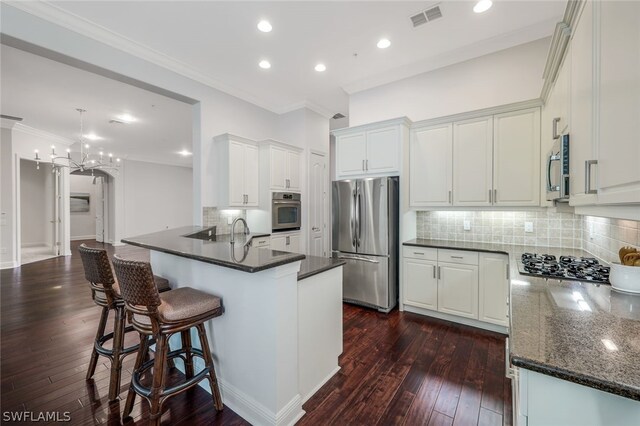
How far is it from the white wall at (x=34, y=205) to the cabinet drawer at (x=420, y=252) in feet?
33.3

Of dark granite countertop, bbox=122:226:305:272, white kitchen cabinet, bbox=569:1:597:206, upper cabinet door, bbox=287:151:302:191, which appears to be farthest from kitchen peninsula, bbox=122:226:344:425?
upper cabinet door, bbox=287:151:302:191

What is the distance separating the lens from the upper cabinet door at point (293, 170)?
481cm

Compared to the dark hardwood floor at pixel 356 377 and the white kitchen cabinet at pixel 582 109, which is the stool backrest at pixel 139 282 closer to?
the dark hardwood floor at pixel 356 377

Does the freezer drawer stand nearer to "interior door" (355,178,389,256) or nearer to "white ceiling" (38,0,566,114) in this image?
"interior door" (355,178,389,256)

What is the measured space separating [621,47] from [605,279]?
135 centimetres

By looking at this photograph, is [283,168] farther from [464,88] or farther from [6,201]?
[6,201]

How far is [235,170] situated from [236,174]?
6cm

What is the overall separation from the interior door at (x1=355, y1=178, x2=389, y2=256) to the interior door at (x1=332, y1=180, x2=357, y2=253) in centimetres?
8

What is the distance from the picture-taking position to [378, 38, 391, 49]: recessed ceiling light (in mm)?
3224

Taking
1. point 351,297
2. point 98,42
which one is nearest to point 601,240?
point 351,297

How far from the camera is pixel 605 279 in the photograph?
5.26 ft

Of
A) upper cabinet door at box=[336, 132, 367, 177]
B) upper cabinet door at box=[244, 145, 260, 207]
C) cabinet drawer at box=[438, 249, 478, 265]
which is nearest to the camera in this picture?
cabinet drawer at box=[438, 249, 478, 265]

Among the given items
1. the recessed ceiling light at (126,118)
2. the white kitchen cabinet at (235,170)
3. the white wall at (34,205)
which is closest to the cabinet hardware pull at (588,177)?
the white kitchen cabinet at (235,170)

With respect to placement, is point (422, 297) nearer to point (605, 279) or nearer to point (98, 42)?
point (605, 279)
